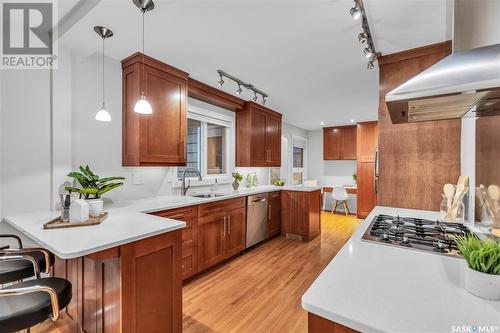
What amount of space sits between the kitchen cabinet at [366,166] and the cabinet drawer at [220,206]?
368 cm

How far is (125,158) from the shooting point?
8.33ft

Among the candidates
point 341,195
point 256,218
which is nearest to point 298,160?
point 341,195

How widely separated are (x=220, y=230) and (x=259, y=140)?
1964mm

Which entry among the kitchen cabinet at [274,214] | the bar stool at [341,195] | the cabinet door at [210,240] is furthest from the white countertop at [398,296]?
the bar stool at [341,195]

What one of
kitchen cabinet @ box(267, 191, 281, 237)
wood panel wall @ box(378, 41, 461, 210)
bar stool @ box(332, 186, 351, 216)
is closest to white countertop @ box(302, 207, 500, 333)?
wood panel wall @ box(378, 41, 461, 210)

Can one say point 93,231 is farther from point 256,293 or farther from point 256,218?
point 256,218

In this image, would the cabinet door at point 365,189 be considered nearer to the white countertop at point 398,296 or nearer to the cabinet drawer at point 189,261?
the cabinet drawer at point 189,261

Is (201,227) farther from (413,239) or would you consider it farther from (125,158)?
(413,239)

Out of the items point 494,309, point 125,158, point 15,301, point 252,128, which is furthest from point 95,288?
point 252,128

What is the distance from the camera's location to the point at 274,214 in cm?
405

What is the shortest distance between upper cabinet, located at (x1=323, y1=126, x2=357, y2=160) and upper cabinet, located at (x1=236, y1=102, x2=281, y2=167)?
106 inches

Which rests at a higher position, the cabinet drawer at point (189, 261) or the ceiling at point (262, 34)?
the ceiling at point (262, 34)

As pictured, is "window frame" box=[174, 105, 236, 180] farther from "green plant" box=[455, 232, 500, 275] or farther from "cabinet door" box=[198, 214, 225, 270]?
"green plant" box=[455, 232, 500, 275]

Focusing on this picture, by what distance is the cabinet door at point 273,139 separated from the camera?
4.59m
